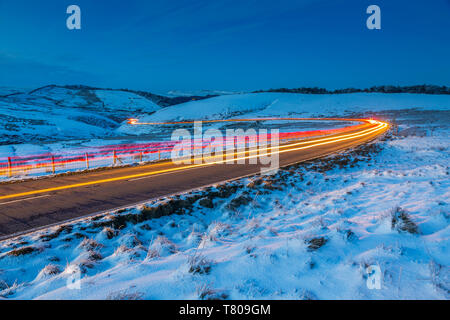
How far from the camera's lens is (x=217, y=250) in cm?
480

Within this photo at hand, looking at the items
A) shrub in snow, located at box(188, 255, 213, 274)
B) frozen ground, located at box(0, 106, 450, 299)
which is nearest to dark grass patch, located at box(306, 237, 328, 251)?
frozen ground, located at box(0, 106, 450, 299)

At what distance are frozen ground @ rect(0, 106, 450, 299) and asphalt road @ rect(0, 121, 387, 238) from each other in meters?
1.26

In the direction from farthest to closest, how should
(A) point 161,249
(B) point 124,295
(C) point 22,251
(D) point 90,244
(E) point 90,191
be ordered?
(E) point 90,191, (D) point 90,244, (C) point 22,251, (A) point 161,249, (B) point 124,295

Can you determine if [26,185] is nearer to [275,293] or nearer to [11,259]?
[11,259]

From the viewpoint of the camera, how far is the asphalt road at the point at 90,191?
25.0 ft

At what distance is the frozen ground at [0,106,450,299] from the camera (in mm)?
3242

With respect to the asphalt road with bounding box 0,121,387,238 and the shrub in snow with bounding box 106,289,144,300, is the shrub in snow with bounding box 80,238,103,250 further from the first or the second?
the shrub in snow with bounding box 106,289,144,300

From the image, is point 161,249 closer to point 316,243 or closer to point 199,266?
point 199,266

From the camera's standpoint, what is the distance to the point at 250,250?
4.45m

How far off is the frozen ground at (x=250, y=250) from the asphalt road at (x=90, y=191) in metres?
1.26

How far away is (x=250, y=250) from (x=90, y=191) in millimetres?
8420

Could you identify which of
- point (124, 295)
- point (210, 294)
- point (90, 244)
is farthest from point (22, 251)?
point (210, 294)

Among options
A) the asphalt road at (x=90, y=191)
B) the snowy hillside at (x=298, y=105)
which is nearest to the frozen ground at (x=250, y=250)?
the asphalt road at (x=90, y=191)

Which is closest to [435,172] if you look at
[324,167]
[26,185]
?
[324,167]
